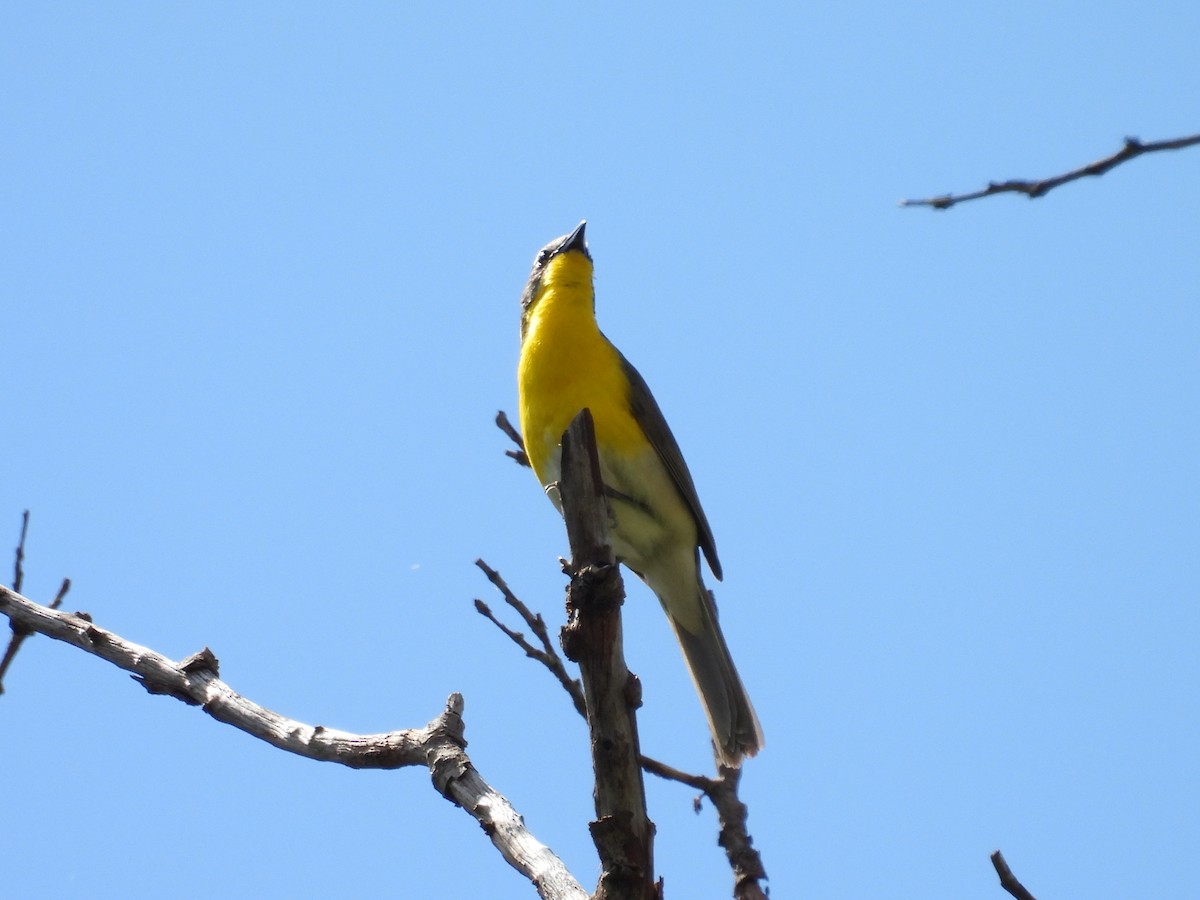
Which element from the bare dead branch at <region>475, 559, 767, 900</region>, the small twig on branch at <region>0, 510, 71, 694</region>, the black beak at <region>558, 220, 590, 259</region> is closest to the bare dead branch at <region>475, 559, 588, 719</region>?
the bare dead branch at <region>475, 559, 767, 900</region>

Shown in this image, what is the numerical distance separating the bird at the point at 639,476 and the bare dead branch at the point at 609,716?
2.35m

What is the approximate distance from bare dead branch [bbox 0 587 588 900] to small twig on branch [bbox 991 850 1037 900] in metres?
1.25

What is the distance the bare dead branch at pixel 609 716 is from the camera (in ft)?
10.3

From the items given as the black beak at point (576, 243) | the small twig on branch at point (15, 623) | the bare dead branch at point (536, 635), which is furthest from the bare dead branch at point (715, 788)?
the black beak at point (576, 243)

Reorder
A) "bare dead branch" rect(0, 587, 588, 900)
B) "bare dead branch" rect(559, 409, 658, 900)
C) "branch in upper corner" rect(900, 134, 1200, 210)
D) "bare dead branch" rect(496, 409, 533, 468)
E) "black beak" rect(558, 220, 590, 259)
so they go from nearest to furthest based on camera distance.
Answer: "branch in upper corner" rect(900, 134, 1200, 210), "bare dead branch" rect(559, 409, 658, 900), "bare dead branch" rect(0, 587, 588, 900), "bare dead branch" rect(496, 409, 533, 468), "black beak" rect(558, 220, 590, 259)

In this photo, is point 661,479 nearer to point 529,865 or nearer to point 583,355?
point 583,355

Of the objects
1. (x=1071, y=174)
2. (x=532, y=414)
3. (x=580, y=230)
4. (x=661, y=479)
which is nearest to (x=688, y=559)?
(x=661, y=479)

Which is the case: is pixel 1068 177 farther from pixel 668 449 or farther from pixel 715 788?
pixel 668 449

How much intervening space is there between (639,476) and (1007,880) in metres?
3.88

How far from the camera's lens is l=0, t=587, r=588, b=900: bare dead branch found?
3293 millimetres

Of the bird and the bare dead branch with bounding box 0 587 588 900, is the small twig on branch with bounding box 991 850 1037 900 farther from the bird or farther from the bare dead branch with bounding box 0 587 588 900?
the bird

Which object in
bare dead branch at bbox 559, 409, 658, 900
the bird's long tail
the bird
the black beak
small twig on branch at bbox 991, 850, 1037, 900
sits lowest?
small twig on branch at bbox 991, 850, 1037, 900

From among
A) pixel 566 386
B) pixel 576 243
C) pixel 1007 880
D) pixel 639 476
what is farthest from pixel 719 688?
pixel 1007 880

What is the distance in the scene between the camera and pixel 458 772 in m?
3.51
